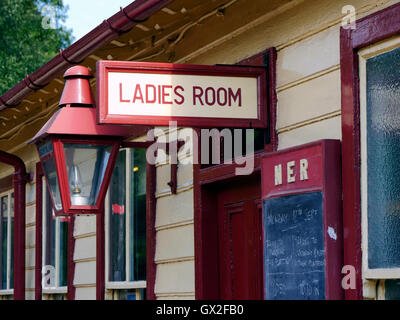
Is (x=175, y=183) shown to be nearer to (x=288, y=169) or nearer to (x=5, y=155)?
(x=288, y=169)

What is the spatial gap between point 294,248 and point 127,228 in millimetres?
3063

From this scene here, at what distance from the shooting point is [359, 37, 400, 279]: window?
5004mm

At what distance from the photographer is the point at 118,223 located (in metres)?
8.58

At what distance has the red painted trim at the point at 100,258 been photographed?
864 cm

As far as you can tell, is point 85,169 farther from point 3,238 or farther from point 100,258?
point 3,238

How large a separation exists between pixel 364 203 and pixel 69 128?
217cm

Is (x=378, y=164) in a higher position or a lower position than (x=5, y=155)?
lower

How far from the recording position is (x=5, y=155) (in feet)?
35.1

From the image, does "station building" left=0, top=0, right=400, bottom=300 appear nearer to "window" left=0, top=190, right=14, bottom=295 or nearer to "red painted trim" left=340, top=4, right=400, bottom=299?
"red painted trim" left=340, top=4, right=400, bottom=299

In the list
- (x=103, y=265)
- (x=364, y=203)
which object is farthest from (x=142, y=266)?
(x=364, y=203)

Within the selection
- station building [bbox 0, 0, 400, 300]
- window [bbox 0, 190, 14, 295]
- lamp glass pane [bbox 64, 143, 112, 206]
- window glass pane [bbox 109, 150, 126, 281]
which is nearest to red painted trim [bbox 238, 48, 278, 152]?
station building [bbox 0, 0, 400, 300]

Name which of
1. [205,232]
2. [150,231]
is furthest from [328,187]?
[150,231]

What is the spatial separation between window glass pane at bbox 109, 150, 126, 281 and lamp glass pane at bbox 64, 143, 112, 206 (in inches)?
72.8

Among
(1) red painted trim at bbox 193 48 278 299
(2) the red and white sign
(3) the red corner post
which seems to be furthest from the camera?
(3) the red corner post
